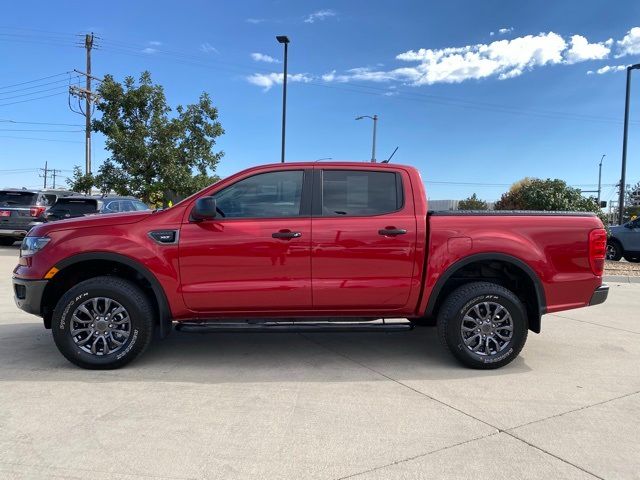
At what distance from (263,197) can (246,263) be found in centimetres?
65

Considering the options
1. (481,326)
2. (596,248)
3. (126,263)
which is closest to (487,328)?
(481,326)

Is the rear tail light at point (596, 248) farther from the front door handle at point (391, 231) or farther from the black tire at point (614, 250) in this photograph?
the black tire at point (614, 250)

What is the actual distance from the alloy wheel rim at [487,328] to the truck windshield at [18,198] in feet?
47.9

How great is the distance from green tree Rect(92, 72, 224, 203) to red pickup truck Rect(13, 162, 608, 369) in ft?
51.4

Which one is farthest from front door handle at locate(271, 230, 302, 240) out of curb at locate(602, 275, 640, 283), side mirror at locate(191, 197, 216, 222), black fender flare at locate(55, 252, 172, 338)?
curb at locate(602, 275, 640, 283)

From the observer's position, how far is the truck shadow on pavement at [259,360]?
4.39 meters

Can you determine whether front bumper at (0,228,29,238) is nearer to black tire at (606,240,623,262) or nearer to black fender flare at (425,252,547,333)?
black fender flare at (425,252,547,333)

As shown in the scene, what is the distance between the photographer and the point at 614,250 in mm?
15906

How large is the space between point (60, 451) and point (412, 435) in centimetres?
222

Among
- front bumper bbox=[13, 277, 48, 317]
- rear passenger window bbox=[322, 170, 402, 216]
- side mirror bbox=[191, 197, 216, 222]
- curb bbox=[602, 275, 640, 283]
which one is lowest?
curb bbox=[602, 275, 640, 283]

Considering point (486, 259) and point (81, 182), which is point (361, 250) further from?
point (81, 182)

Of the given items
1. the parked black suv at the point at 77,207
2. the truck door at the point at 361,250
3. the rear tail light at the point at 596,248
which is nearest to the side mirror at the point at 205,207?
the truck door at the point at 361,250

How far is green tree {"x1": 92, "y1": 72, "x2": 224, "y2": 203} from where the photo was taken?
1947 centimetres

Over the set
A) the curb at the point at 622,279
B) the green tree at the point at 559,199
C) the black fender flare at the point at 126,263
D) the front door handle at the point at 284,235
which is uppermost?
the green tree at the point at 559,199
